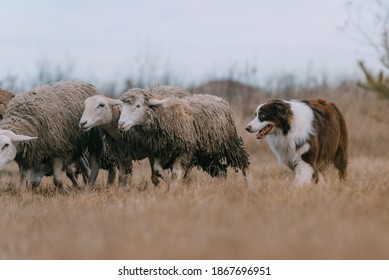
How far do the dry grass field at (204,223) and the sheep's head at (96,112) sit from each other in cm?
100

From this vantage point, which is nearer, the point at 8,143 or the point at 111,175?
the point at 8,143

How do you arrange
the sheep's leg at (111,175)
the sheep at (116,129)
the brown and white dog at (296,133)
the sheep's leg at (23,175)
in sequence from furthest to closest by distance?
the sheep's leg at (111,175) → the sheep's leg at (23,175) → the sheep at (116,129) → the brown and white dog at (296,133)

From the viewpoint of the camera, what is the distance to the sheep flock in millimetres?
10961

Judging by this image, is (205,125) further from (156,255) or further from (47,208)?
(156,255)

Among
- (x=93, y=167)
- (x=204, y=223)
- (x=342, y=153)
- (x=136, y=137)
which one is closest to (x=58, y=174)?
(x=93, y=167)

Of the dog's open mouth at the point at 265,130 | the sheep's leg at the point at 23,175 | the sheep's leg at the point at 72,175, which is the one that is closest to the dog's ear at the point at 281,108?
the dog's open mouth at the point at 265,130

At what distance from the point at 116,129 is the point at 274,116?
7.91ft

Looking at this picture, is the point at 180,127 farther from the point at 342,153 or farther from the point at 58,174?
the point at 342,153

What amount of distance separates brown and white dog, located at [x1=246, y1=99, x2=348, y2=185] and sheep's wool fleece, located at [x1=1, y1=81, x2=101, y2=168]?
2880 mm

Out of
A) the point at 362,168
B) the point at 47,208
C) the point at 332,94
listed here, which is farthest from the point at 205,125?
the point at 332,94

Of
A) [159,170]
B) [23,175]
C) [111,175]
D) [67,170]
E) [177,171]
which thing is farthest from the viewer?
[111,175]

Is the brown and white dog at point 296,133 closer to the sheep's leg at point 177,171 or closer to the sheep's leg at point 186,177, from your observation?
the sheep's leg at point 177,171

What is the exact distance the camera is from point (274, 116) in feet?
35.1

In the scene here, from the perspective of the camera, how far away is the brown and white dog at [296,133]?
419 inches
